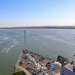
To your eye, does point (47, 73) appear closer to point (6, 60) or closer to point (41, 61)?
point (41, 61)

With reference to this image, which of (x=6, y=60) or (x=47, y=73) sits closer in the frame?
(x=47, y=73)

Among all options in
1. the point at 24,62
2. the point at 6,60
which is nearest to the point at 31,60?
the point at 24,62

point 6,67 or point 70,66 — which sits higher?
point 70,66

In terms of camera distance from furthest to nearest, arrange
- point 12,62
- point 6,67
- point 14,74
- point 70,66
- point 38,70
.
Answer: point 12,62, point 6,67, point 38,70, point 14,74, point 70,66

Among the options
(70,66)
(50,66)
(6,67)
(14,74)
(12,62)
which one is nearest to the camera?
(70,66)

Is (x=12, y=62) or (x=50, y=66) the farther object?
(x=12, y=62)

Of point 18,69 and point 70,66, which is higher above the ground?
point 70,66

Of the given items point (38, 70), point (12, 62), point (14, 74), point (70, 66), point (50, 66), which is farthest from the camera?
point (12, 62)

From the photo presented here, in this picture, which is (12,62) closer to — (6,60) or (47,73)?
(6,60)

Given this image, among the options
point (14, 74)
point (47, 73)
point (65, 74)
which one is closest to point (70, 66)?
point (65, 74)
